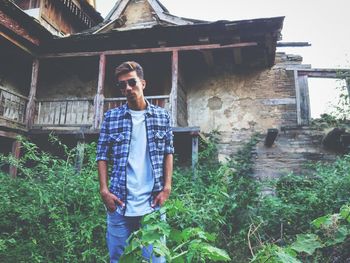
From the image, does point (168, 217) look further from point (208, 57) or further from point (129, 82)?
point (208, 57)

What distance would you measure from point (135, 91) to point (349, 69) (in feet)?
27.3

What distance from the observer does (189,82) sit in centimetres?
989

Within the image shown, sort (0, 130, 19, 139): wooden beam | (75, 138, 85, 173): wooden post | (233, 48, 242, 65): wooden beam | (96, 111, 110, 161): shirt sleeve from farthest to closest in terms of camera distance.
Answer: (233, 48, 242, 65): wooden beam
(0, 130, 19, 139): wooden beam
(75, 138, 85, 173): wooden post
(96, 111, 110, 161): shirt sleeve

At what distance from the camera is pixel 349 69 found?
9.07 meters

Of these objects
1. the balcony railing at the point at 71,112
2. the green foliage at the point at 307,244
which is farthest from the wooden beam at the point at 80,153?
the green foliage at the point at 307,244

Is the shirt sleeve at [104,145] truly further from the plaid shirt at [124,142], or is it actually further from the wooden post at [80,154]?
the wooden post at [80,154]

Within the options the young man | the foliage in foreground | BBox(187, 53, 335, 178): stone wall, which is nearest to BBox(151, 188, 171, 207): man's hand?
the young man

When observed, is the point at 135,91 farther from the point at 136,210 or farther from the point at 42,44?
the point at 42,44

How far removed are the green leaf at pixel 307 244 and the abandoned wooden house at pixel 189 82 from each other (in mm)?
5816

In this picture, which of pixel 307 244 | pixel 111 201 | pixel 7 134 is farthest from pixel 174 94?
pixel 307 244

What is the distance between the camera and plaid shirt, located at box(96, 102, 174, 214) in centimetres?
242

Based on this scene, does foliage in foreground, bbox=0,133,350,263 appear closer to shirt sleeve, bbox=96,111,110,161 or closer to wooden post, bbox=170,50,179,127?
shirt sleeve, bbox=96,111,110,161

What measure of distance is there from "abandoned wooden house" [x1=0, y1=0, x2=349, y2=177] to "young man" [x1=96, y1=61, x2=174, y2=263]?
197 inches

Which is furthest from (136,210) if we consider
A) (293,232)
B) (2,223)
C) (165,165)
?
(293,232)
